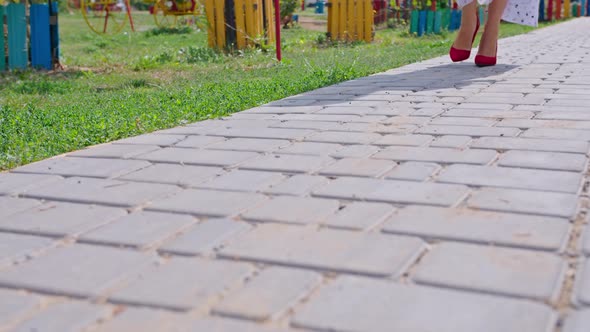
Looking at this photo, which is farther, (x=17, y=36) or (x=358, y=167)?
(x=17, y=36)

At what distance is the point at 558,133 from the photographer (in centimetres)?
395

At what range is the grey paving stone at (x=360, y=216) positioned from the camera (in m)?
2.54

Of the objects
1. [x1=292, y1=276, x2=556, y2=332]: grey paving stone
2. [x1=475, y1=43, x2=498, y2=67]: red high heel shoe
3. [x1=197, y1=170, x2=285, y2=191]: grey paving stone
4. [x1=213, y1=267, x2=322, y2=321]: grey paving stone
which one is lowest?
[x1=197, y1=170, x2=285, y2=191]: grey paving stone

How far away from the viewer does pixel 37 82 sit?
7.22 metres

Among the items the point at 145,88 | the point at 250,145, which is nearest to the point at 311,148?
the point at 250,145

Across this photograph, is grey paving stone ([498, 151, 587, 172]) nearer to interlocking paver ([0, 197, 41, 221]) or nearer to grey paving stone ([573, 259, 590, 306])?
grey paving stone ([573, 259, 590, 306])

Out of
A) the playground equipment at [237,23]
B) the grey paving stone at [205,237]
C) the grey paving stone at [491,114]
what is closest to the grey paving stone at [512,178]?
the grey paving stone at [205,237]

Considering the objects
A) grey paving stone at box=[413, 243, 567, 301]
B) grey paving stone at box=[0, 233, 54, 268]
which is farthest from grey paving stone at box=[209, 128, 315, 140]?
grey paving stone at box=[413, 243, 567, 301]

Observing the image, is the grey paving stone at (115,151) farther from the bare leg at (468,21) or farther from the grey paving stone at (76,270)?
the bare leg at (468,21)

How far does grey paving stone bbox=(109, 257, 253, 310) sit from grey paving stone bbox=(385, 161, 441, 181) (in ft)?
3.71

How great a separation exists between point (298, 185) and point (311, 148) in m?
0.73

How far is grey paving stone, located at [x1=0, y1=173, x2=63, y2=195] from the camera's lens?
3.15 metres

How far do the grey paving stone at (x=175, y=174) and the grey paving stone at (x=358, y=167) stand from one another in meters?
0.47

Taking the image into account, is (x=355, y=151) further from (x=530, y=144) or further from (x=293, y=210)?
(x=293, y=210)
